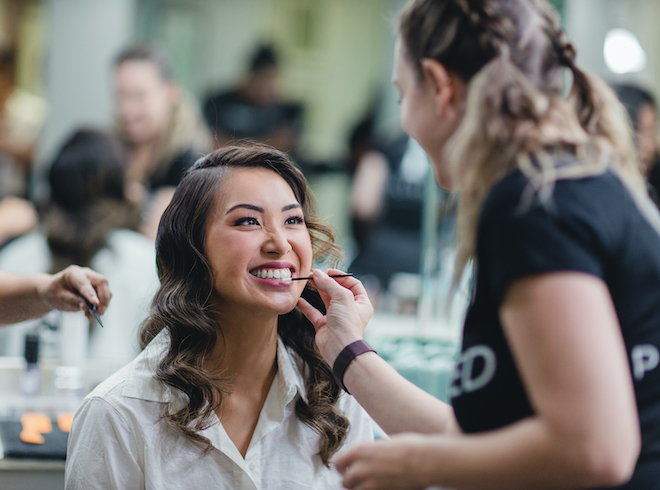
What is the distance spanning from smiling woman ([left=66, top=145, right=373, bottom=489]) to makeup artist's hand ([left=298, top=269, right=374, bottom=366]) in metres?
0.06

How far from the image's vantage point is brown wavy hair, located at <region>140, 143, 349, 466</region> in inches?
52.1

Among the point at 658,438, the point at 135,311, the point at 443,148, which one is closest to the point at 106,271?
the point at 135,311

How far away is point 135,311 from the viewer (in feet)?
8.25

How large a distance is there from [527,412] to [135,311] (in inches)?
76.1

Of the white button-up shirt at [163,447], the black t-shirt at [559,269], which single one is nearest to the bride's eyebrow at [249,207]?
the white button-up shirt at [163,447]

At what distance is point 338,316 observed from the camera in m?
1.16

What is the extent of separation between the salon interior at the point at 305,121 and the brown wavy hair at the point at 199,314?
0.28m

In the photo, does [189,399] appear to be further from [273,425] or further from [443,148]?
[443,148]

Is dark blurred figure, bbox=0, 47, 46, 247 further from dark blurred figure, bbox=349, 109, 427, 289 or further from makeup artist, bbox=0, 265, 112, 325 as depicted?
makeup artist, bbox=0, 265, 112, 325

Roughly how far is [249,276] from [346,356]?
357 mm

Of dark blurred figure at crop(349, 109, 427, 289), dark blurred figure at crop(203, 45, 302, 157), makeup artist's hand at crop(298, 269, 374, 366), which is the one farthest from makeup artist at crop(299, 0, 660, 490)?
dark blurred figure at crop(203, 45, 302, 157)

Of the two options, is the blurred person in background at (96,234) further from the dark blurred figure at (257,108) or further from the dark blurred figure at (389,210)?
the dark blurred figure at (257,108)

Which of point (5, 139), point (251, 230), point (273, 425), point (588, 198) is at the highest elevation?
point (588, 198)

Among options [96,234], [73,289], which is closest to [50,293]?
[73,289]
